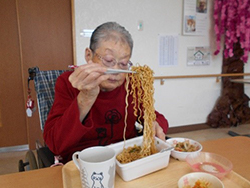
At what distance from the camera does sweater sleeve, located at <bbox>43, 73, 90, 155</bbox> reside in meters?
0.84

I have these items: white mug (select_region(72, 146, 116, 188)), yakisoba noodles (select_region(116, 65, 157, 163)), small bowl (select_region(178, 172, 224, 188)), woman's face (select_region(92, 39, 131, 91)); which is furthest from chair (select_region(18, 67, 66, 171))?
small bowl (select_region(178, 172, 224, 188))

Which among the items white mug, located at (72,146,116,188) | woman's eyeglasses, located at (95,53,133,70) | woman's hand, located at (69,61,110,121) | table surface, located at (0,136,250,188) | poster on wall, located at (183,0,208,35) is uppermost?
poster on wall, located at (183,0,208,35)

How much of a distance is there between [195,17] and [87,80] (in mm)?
2651

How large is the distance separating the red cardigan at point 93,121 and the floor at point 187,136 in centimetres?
150

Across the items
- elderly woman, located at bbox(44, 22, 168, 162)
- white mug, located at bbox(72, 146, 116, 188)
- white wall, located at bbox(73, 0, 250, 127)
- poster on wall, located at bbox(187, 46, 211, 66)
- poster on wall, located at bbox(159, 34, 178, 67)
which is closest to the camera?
white mug, located at bbox(72, 146, 116, 188)

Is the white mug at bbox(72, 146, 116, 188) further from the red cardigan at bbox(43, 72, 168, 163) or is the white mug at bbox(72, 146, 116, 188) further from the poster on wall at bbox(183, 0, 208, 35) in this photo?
the poster on wall at bbox(183, 0, 208, 35)

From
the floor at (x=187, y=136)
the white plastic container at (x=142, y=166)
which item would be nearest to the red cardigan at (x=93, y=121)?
the white plastic container at (x=142, y=166)

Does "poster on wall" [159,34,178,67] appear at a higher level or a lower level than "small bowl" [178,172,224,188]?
higher

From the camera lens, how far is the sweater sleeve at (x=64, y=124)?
0.84 metres

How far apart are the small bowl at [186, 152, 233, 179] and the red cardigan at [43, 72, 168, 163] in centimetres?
33

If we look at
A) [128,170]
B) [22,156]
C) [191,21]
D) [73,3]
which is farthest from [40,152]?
[191,21]

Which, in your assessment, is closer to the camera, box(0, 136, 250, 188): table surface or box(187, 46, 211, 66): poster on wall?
box(0, 136, 250, 188): table surface

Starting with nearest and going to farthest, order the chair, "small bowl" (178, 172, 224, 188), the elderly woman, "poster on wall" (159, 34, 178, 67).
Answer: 1. "small bowl" (178, 172, 224, 188)
2. the elderly woman
3. the chair
4. "poster on wall" (159, 34, 178, 67)

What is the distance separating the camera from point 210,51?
318 cm
